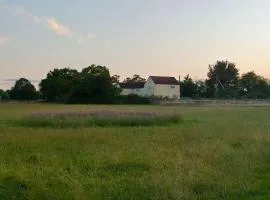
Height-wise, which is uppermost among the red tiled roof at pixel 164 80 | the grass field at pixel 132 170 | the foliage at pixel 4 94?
the red tiled roof at pixel 164 80

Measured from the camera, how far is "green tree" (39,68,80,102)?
108 metres

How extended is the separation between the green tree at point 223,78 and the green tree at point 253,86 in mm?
2614

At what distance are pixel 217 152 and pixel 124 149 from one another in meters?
3.15

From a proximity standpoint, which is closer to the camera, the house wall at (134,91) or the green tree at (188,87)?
the green tree at (188,87)

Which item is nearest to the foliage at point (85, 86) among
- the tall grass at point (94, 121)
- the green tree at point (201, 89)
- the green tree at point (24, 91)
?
the green tree at point (24, 91)

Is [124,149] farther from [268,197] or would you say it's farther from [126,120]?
[126,120]

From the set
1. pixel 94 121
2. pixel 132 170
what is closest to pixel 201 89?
pixel 94 121

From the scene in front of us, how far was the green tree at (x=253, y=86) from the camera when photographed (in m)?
126

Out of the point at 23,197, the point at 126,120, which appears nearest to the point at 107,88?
the point at 126,120

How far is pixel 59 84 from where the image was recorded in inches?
4296

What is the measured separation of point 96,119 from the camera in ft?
100

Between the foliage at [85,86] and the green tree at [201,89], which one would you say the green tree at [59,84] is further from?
the green tree at [201,89]

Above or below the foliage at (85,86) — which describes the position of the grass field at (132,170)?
below

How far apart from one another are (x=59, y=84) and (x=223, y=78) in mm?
51661
